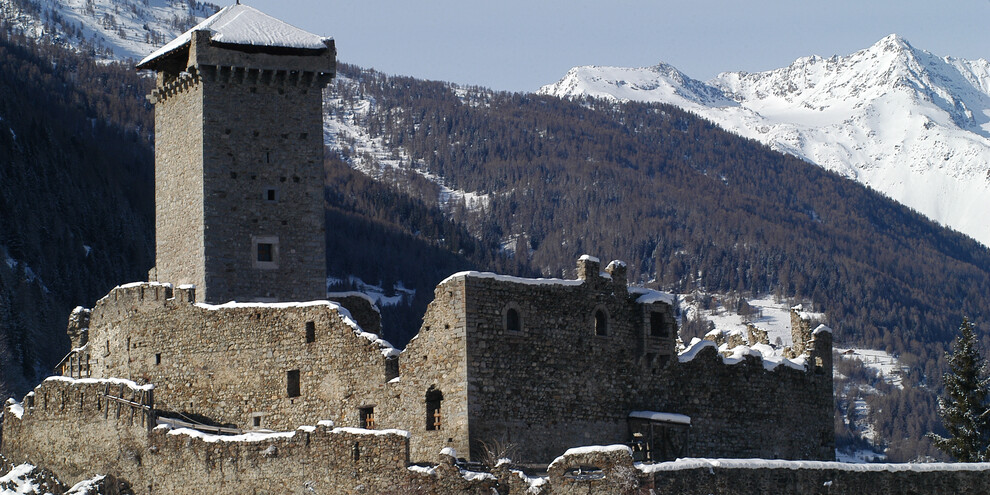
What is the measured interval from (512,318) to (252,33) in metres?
17.6

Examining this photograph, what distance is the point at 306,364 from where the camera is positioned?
179 feet

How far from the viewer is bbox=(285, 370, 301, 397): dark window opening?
54872 millimetres

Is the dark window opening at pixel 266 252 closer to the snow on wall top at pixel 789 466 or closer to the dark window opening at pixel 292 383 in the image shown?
the dark window opening at pixel 292 383

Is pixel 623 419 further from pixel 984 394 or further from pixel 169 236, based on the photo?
pixel 169 236

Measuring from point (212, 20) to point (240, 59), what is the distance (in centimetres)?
367

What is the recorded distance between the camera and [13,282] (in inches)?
5950

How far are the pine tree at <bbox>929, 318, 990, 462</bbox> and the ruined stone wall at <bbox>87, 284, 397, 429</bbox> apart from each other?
2092 centimetres

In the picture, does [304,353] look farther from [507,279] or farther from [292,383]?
[507,279]

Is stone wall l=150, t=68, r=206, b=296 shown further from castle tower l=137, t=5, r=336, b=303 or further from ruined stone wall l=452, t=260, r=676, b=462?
ruined stone wall l=452, t=260, r=676, b=462

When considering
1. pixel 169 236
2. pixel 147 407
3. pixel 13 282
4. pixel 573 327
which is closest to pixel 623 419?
pixel 573 327

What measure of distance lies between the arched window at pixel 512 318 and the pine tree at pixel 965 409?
58.1 ft

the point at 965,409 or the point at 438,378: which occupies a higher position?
the point at 438,378

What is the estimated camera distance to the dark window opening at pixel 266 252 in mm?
61750

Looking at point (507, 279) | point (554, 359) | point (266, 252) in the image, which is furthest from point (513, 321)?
point (266, 252)
